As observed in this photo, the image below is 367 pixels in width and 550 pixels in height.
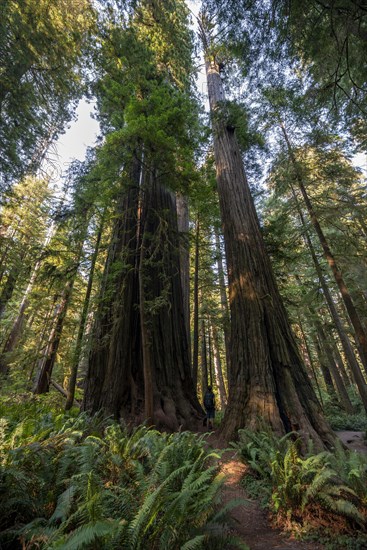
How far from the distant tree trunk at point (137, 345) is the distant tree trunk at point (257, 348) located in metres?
1.48

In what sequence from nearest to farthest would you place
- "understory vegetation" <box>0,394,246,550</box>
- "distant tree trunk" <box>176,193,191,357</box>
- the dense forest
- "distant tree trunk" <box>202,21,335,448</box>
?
"understory vegetation" <box>0,394,246,550</box> < the dense forest < "distant tree trunk" <box>202,21,335,448</box> < "distant tree trunk" <box>176,193,191,357</box>

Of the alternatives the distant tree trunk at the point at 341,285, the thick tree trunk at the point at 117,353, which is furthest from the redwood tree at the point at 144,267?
the distant tree trunk at the point at 341,285

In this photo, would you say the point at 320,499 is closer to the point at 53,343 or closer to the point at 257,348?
the point at 257,348

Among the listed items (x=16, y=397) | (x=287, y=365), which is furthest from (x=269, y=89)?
(x=16, y=397)

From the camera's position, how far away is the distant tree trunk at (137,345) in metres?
5.37

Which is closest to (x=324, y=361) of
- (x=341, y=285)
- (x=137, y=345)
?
(x=341, y=285)

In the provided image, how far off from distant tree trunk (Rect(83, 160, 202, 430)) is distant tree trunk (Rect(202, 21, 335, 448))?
148 centimetres

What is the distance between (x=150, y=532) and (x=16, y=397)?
7037 millimetres

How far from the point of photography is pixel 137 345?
618cm

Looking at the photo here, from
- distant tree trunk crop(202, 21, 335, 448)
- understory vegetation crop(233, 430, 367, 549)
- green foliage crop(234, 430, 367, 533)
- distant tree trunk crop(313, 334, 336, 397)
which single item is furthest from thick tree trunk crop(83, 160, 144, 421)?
distant tree trunk crop(313, 334, 336, 397)

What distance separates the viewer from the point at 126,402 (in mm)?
5496

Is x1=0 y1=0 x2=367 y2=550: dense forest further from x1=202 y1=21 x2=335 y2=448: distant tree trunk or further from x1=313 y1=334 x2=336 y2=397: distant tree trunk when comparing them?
x1=313 y1=334 x2=336 y2=397: distant tree trunk

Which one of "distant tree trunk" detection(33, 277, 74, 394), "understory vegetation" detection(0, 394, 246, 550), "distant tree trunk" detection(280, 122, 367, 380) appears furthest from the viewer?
"distant tree trunk" detection(280, 122, 367, 380)

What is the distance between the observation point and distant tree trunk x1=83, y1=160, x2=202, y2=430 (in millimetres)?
5371
